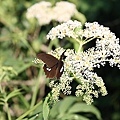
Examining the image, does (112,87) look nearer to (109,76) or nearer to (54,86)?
(109,76)

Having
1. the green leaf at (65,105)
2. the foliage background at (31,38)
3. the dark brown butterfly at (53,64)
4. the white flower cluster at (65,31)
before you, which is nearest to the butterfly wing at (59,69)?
the dark brown butterfly at (53,64)

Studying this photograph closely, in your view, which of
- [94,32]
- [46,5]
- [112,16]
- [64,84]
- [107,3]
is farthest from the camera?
[112,16]

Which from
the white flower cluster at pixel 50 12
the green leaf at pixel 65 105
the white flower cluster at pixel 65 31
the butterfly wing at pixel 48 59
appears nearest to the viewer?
the butterfly wing at pixel 48 59

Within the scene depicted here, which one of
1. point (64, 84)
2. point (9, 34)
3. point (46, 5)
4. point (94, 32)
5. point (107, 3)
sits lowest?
point (64, 84)

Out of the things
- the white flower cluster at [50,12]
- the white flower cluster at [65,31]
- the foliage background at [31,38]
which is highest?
the foliage background at [31,38]

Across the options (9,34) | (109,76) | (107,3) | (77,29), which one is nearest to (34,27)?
(9,34)

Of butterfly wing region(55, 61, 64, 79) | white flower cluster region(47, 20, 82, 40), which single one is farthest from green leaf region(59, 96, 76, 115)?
butterfly wing region(55, 61, 64, 79)

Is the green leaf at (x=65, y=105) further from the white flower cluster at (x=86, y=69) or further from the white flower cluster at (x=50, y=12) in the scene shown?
the white flower cluster at (x=86, y=69)

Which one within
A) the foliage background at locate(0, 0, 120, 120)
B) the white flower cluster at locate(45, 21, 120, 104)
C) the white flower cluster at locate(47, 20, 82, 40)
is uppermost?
the foliage background at locate(0, 0, 120, 120)

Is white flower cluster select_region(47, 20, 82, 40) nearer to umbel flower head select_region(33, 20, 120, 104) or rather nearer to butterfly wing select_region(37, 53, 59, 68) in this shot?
umbel flower head select_region(33, 20, 120, 104)
